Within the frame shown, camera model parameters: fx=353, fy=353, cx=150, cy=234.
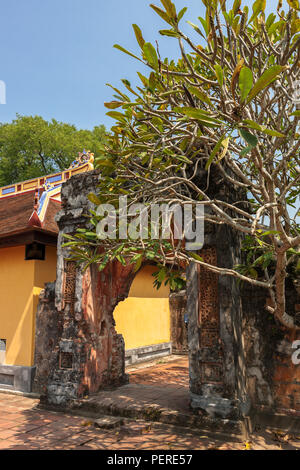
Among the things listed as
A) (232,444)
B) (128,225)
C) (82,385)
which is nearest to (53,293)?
(82,385)

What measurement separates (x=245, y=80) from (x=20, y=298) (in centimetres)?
661

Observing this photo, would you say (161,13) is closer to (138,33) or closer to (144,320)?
(138,33)

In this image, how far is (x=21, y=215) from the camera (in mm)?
8484

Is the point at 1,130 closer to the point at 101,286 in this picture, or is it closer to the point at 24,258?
the point at 24,258

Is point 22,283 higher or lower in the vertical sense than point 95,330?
higher

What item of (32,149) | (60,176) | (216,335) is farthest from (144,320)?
(32,149)

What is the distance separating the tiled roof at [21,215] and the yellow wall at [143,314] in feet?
10.9

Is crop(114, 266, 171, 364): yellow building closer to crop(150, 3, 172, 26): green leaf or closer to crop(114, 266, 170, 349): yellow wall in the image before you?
crop(114, 266, 170, 349): yellow wall

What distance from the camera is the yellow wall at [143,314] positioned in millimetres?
10250

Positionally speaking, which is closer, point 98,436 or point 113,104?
point 113,104

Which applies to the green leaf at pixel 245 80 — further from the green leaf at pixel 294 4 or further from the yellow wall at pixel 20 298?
the yellow wall at pixel 20 298

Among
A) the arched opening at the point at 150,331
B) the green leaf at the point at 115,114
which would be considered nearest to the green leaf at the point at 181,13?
the green leaf at the point at 115,114

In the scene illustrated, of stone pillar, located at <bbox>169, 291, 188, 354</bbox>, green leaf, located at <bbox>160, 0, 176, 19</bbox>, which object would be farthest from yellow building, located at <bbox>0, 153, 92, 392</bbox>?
stone pillar, located at <bbox>169, 291, 188, 354</bbox>

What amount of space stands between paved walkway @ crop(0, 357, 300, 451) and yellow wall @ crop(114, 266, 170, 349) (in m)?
4.34
